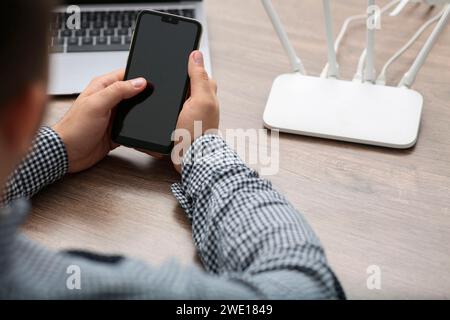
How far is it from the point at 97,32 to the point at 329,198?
0.44 metres

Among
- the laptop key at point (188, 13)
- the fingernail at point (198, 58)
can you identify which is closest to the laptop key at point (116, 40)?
the laptop key at point (188, 13)

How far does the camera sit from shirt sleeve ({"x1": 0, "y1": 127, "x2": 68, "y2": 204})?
0.77 m

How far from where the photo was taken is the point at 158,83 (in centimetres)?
81

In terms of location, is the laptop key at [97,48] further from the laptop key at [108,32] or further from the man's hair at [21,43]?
the man's hair at [21,43]

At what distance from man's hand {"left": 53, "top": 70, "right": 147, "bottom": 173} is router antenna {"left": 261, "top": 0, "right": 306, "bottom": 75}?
185mm

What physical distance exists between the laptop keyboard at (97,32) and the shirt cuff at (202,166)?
256 mm

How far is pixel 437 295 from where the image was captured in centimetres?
69

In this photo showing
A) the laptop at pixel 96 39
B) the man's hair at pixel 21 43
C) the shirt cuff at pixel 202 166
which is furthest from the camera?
the laptop at pixel 96 39

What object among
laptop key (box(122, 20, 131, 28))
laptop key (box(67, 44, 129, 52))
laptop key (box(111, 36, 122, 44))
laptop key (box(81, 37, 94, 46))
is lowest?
laptop key (box(67, 44, 129, 52))

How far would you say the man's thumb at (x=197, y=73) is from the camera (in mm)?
801

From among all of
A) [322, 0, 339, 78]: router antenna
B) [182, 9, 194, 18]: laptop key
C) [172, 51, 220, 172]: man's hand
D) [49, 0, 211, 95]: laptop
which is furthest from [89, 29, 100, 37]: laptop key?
[322, 0, 339, 78]: router antenna

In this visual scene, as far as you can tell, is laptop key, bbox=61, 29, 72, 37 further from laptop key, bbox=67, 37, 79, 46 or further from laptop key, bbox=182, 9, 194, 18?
laptop key, bbox=182, 9, 194, 18

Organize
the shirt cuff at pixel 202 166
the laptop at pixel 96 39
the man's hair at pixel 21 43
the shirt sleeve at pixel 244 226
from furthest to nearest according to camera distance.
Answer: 1. the laptop at pixel 96 39
2. the shirt cuff at pixel 202 166
3. the shirt sleeve at pixel 244 226
4. the man's hair at pixel 21 43
